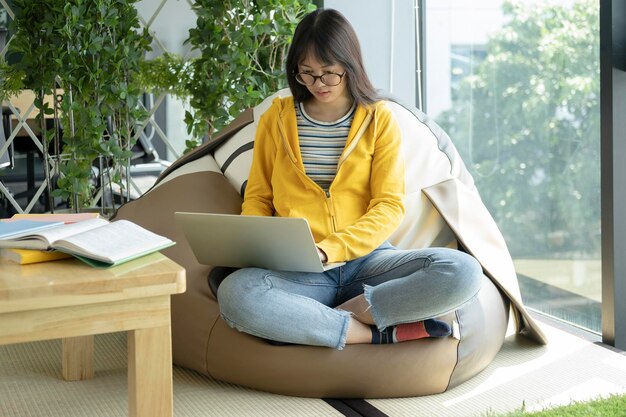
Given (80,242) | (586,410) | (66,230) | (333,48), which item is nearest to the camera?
(80,242)

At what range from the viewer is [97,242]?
1566 mm

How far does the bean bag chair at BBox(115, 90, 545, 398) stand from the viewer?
204 cm

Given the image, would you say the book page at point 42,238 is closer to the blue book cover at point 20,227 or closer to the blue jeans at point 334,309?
the blue book cover at point 20,227

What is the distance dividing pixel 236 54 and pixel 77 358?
139 cm

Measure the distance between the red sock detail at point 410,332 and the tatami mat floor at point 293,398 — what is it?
14cm

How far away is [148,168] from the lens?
3.98 metres

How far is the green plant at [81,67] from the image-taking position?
3158 millimetres

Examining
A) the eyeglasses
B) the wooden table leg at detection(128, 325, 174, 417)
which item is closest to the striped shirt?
the eyeglasses

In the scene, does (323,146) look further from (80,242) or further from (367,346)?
(80,242)

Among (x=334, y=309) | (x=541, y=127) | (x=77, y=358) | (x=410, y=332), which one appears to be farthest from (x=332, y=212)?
(x=541, y=127)

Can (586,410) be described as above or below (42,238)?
below

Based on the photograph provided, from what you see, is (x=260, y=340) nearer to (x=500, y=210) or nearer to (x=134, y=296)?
(x=134, y=296)

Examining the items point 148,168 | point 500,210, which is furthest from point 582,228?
point 148,168

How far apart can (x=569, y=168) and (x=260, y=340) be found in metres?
1.17
